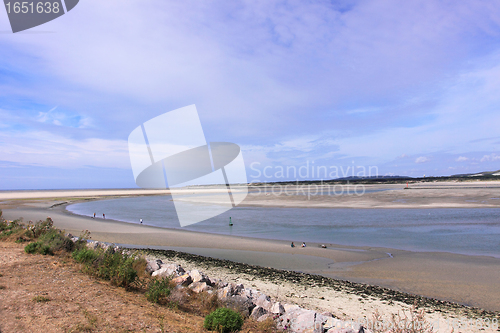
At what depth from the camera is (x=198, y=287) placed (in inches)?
297

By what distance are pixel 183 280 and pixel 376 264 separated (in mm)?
8509

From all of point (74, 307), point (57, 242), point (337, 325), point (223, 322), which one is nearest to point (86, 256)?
point (57, 242)

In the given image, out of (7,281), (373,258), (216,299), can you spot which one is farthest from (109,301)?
(373,258)

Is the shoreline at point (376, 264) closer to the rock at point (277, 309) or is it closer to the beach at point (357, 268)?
the beach at point (357, 268)

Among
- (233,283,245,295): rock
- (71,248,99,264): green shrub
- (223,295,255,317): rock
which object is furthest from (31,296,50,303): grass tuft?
(233,283,245,295): rock

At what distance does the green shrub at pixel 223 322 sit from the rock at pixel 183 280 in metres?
2.62

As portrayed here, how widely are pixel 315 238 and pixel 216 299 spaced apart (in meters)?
12.3

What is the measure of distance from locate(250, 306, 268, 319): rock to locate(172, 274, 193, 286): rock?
246 centimetres

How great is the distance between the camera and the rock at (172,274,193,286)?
7783 mm

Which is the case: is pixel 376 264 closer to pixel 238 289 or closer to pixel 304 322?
pixel 238 289

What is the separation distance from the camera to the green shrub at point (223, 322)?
208 inches

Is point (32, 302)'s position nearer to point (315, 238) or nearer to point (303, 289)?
point (303, 289)

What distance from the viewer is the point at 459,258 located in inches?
495

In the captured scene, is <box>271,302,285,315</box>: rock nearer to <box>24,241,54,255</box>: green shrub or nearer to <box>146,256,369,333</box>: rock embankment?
<box>146,256,369,333</box>: rock embankment
